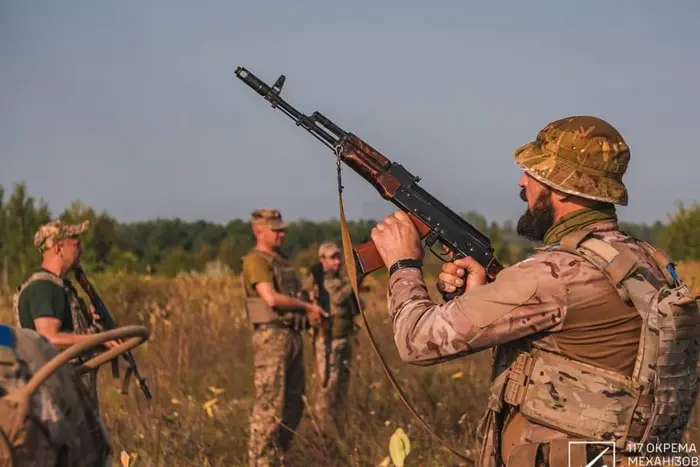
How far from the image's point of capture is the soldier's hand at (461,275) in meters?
3.97

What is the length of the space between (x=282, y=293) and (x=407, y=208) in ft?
15.7

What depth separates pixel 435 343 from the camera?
344 cm

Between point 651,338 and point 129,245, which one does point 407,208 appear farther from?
point 129,245

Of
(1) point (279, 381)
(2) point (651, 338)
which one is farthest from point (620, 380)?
(1) point (279, 381)

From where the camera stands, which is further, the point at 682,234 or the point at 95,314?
the point at 682,234

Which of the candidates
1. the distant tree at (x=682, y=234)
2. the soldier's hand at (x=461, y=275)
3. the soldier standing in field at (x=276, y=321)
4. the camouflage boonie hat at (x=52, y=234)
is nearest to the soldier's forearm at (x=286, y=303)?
the soldier standing in field at (x=276, y=321)

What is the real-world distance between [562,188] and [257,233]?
5.55m

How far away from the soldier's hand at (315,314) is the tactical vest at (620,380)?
18.2 feet

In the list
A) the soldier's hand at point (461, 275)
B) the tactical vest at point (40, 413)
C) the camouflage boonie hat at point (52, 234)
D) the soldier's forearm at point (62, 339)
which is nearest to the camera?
the tactical vest at point (40, 413)

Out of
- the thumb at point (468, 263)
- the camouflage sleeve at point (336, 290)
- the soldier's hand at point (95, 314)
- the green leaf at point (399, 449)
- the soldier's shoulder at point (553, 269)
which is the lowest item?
the green leaf at point (399, 449)

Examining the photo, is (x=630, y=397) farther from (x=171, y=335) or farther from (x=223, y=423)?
(x=171, y=335)

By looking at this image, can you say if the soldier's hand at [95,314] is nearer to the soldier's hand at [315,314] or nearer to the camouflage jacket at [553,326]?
the soldier's hand at [315,314]

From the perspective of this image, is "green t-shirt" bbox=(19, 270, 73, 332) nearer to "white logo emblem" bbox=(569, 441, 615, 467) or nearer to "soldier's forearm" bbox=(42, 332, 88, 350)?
"soldier's forearm" bbox=(42, 332, 88, 350)

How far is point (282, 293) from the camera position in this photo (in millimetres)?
8898
